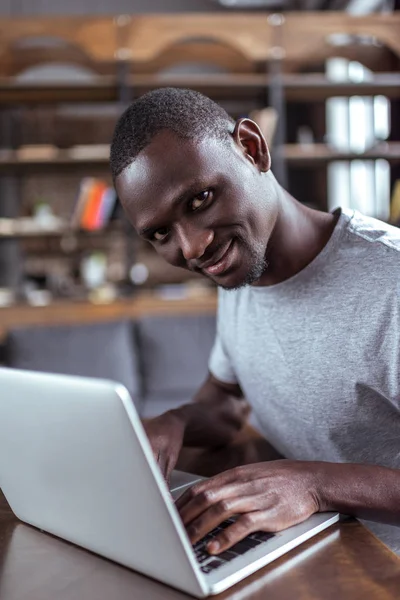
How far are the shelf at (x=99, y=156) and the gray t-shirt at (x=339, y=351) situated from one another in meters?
2.55

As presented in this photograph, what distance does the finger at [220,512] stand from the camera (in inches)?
24.7

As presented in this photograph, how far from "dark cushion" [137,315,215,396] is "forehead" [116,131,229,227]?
2.02 metres

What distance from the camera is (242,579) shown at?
1.92 ft

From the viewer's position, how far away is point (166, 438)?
948mm

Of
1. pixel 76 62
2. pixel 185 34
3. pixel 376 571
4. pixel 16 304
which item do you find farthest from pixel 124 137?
pixel 76 62

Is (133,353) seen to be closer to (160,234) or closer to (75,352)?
(75,352)

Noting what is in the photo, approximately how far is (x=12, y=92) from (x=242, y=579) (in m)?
3.45

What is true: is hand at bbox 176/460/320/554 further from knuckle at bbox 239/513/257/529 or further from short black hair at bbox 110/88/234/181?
short black hair at bbox 110/88/234/181

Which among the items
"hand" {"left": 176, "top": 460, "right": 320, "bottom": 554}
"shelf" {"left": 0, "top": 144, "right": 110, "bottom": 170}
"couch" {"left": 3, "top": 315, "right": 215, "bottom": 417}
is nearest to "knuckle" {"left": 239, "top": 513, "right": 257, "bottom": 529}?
"hand" {"left": 176, "top": 460, "right": 320, "bottom": 554}

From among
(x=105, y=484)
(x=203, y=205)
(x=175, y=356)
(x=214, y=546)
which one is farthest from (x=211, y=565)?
(x=175, y=356)

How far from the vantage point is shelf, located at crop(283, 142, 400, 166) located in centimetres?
355

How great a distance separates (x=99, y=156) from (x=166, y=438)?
110 inches

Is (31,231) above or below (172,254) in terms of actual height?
below

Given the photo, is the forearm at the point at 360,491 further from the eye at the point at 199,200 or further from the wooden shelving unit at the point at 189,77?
the wooden shelving unit at the point at 189,77
